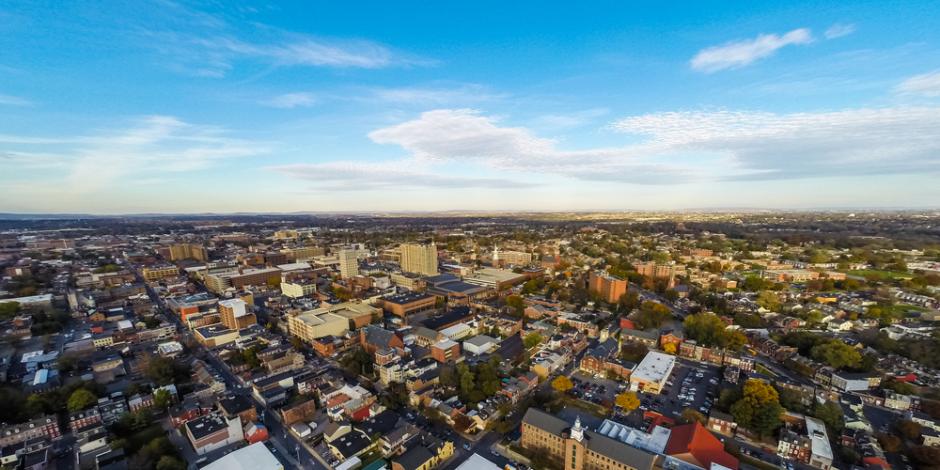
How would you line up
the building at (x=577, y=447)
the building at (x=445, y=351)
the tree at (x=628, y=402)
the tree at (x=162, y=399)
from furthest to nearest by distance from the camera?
the building at (x=445, y=351)
the tree at (x=162, y=399)
the tree at (x=628, y=402)
the building at (x=577, y=447)

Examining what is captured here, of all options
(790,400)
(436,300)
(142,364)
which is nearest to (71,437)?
(142,364)

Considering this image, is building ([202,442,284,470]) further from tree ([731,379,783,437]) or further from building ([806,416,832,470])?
building ([806,416,832,470])

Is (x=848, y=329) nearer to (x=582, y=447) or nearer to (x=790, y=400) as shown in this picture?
(x=790, y=400)

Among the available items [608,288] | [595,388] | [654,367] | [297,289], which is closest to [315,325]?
A: [297,289]

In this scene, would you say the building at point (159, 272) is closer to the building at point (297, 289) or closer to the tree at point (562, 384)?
the building at point (297, 289)

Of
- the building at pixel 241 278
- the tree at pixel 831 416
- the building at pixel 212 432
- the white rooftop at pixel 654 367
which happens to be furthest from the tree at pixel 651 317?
the building at pixel 241 278
